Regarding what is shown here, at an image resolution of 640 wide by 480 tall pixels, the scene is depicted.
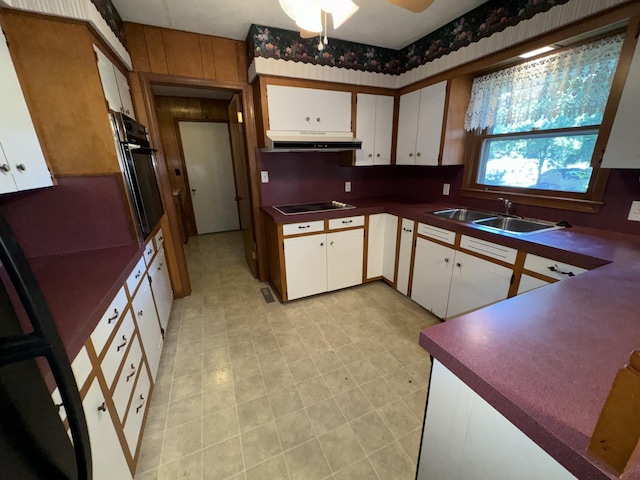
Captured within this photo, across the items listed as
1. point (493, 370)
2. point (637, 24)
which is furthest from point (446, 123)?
point (493, 370)

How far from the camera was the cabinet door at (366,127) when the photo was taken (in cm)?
270

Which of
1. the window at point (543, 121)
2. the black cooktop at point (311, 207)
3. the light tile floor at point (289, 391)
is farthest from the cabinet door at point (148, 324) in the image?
the window at point (543, 121)

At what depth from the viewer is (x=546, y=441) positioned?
525mm

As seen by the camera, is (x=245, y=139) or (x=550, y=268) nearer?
(x=550, y=268)

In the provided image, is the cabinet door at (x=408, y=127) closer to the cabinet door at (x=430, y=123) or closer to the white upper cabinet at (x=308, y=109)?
the cabinet door at (x=430, y=123)

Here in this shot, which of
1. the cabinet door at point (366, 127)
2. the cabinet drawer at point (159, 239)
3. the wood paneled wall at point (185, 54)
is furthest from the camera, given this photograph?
the cabinet door at point (366, 127)

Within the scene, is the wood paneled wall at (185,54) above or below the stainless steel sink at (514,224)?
above

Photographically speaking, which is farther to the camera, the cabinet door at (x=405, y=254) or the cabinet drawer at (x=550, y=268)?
the cabinet door at (x=405, y=254)

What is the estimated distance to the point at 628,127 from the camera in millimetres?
1326

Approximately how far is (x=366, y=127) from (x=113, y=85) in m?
2.14

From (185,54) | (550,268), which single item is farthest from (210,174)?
(550,268)

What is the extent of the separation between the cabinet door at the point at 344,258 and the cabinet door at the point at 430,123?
97 centimetres

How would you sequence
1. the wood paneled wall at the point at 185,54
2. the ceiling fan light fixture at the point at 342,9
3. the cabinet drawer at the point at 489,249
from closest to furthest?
the ceiling fan light fixture at the point at 342,9 → the cabinet drawer at the point at 489,249 → the wood paneled wall at the point at 185,54

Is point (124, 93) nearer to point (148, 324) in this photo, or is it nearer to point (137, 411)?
point (148, 324)
